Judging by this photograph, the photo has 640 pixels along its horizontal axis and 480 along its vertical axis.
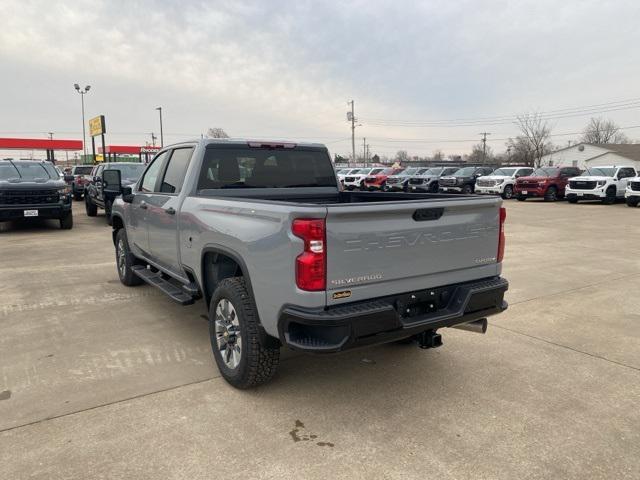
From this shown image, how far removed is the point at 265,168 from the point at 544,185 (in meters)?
22.1

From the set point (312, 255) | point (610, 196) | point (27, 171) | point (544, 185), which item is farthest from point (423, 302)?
point (544, 185)

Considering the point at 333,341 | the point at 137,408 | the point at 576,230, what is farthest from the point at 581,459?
the point at 576,230

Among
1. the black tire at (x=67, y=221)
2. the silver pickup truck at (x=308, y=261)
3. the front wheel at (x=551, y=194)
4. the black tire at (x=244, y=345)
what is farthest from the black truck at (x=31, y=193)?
the front wheel at (x=551, y=194)

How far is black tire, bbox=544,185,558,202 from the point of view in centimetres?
2380

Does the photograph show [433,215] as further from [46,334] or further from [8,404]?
[46,334]

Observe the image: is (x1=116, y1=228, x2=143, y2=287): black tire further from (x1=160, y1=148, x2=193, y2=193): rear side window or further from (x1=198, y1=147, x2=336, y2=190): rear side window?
(x1=198, y1=147, x2=336, y2=190): rear side window

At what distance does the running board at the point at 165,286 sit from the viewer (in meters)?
4.35

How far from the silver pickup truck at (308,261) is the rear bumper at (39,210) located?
9.06 meters

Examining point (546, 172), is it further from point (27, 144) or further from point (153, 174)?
point (27, 144)

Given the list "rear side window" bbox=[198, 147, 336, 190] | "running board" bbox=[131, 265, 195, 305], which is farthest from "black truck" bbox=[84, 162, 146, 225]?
"rear side window" bbox=[198, 147, 336, 190]

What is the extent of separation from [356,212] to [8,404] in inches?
108

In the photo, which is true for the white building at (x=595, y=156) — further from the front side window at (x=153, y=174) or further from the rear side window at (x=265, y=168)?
the front side window at (x=153, y=174)

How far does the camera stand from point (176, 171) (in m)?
4.90

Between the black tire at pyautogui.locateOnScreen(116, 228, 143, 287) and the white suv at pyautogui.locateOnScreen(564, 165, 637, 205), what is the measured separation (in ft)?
68.5
